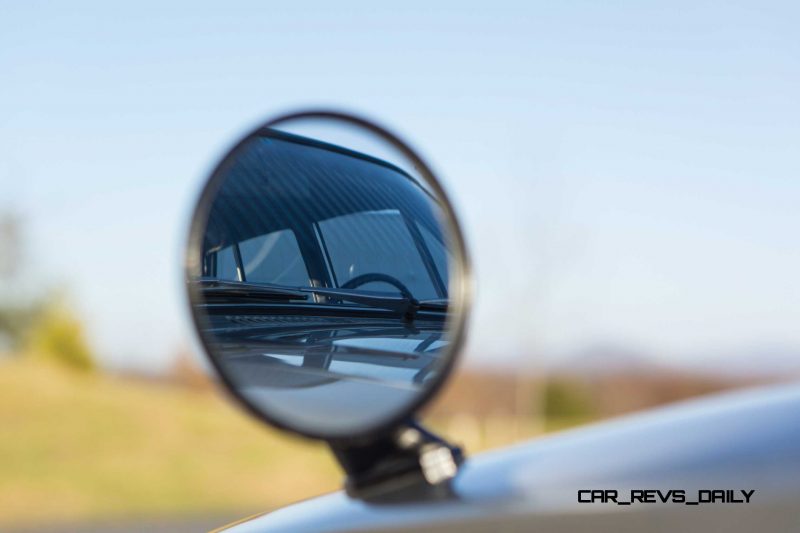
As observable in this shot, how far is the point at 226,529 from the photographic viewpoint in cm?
217

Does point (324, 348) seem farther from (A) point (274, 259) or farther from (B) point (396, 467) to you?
(B) point (396, 467)

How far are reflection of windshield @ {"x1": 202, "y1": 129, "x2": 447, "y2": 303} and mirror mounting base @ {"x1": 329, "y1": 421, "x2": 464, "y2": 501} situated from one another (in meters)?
0.31

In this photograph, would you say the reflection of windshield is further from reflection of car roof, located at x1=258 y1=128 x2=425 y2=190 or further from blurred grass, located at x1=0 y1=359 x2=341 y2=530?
blurred grass, located at x1=0 y1=359 x2=341 y2=530

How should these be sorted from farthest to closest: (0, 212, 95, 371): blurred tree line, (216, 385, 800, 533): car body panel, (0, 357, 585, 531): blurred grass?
(0, 212, 95, 371): blurred tree line
(0, 357, 585, 531): blurred grass
(216, 385, 800, 533): car body panel

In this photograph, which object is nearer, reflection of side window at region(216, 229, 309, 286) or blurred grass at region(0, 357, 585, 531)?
reflection of side window at region(216, 229, 309, 286)

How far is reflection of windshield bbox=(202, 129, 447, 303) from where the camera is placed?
189cm

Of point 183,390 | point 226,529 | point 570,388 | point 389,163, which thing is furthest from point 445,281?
point 183,390

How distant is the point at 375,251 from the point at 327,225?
0.13 m

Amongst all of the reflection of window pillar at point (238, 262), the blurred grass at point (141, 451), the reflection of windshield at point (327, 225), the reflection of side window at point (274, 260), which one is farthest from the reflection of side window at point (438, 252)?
the blurred grass at point (141, 451)

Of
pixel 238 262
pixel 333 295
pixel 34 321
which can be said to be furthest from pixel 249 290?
pixel 34 321

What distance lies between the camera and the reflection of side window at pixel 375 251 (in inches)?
75.3

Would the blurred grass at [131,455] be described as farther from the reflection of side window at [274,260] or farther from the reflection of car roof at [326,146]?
the reflection of car roof at [326,146]

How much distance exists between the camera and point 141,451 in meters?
20.4

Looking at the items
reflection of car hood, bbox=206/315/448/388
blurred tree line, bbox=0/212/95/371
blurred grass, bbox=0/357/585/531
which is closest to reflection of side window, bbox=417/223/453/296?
reflection of car hood, bbox=206/315/448/388
